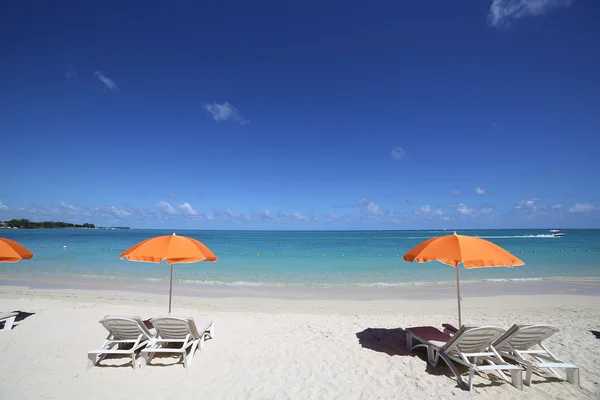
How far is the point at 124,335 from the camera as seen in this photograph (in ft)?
17.4

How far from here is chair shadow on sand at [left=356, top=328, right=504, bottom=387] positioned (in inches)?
188

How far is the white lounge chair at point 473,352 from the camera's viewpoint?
432cm

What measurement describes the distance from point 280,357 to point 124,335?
2.83 meters

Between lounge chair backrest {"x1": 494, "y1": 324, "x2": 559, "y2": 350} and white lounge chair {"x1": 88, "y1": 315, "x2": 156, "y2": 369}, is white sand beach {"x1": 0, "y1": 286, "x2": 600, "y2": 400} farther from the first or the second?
lounge chair backrest {"x1": 494, "y1": 324, "x2": 559, "y2": 350}

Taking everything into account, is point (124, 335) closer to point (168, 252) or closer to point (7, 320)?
point (168, 252)

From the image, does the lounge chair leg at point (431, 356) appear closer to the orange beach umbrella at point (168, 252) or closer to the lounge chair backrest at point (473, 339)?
the lounge chair backrest at point (473, 339)

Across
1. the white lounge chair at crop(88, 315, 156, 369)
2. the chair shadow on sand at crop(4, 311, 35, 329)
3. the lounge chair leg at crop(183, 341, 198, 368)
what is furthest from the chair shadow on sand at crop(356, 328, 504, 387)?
the chair shadow on sand at crop(4, 311, 35, 329)

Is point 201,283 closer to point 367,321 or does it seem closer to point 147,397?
point 367,321

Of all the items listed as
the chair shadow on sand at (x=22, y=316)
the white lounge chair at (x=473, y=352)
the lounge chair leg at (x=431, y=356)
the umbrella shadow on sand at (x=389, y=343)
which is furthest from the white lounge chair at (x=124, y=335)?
the white lounge chair at (x=473, y=352)

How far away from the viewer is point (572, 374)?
4.48m

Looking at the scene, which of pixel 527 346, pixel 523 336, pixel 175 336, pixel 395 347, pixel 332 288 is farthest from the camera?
pixel 332 288

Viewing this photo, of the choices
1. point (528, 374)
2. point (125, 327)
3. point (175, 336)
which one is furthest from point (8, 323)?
point (528, 374)

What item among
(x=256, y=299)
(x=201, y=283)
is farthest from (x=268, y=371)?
(x=201, y=283)

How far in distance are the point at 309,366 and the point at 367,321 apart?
3346 mm
